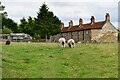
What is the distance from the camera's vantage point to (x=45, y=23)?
311ft

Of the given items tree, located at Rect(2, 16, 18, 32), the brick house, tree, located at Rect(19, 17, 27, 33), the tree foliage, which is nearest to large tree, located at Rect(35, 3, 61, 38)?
the tree foliage

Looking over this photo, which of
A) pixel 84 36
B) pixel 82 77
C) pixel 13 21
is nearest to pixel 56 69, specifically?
pixel 82 77

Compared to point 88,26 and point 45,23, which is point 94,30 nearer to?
point 88,26

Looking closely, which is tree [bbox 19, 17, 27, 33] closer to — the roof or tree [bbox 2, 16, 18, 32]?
tree [bbox 2, 16, 18, 32]

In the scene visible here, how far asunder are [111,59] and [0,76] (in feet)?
40.7

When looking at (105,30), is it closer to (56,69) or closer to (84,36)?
(84,36)

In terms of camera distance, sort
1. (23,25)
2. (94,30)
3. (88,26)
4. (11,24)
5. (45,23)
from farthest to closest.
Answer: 1. (11,24)
2. (23,25)
3. (88,26)
4. (94,30)
5. (45,23)

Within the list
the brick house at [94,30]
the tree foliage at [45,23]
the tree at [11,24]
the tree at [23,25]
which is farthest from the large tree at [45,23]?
the tree at [11,24]

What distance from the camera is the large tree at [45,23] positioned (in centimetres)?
9419

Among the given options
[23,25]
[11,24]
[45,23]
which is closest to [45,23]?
[45,23]

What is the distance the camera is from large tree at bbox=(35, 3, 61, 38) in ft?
309

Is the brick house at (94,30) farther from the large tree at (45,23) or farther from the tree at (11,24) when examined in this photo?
the tree at (11,24)

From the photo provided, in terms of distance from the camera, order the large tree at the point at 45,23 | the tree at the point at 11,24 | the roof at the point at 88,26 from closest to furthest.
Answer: the large tree at the point at 45,23 < the roof at the point at 88,26 < the tree at the point at 11,24

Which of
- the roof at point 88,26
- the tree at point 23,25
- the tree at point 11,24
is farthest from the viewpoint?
the tree at point 11,24
